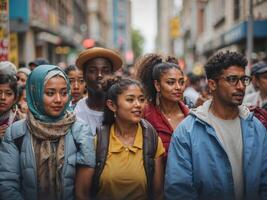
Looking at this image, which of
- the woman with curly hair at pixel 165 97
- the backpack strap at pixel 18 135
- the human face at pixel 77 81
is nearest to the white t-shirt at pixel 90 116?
the woman with curly hair at pixel 165 97

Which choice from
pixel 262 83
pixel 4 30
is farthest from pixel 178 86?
pixel 4 30

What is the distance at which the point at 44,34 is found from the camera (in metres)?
26.5

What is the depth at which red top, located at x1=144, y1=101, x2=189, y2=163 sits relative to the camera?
15.3 feet

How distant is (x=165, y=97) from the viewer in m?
4.96

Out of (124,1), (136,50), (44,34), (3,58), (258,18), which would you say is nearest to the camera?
(3,58)

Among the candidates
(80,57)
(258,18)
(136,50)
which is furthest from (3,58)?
(136,50)

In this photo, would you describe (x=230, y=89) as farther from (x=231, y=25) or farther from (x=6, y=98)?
(x=231, y=25)

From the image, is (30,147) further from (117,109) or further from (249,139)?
(249,139)

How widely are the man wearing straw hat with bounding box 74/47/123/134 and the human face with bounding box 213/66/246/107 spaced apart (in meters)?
1.43

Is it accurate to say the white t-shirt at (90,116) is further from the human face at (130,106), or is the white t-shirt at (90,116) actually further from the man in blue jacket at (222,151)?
the man in blue jacket at (222,151)

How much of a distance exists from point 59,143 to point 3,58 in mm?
4604

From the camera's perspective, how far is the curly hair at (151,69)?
16.5 ft

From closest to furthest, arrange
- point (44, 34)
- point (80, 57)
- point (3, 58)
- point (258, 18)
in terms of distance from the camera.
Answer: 1. point (80, 57)
2. point (3, 58)
3. point (258, 18)
4. point (44, 34)

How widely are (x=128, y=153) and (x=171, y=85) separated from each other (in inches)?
46.2
